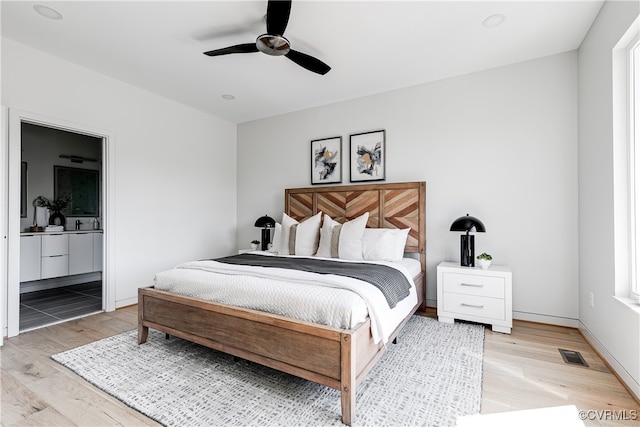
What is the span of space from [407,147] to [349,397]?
3047 mm

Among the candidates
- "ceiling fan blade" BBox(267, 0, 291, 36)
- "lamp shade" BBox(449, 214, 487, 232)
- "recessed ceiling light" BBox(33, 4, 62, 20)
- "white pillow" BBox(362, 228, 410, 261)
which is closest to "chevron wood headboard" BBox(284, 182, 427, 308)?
"white pillow" BBox(362, 228, 410, 261)

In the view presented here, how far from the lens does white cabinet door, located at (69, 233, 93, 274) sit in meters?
4.65

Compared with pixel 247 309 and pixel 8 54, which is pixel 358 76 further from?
pixel 8 54

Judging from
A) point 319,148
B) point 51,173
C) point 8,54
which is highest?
point 8,54

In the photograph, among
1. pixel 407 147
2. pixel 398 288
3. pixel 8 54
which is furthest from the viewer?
pixel 407 147

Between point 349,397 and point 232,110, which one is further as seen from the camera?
point 232,110

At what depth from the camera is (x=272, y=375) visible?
A: 86.0 inches

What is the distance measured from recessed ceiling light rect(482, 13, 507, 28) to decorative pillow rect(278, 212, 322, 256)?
2.55m

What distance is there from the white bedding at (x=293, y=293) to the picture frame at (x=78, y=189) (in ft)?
12.4

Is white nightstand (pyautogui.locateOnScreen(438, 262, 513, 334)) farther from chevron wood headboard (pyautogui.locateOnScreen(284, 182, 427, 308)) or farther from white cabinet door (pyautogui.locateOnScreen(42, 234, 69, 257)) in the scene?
white cabinet door (pyautogui.locateOnScreen(42, 234, 69, 257))

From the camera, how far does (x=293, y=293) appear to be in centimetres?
200

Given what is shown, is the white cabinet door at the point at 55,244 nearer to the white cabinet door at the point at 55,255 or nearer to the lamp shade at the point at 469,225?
the white cabinet door at the point at 55,255

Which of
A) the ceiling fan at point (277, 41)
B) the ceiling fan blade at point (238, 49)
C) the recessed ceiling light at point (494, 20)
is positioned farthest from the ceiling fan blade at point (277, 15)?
the recessed ceiling light at point (494, 20)

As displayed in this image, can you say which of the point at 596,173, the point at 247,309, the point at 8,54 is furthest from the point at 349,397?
the point at 8,54
